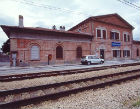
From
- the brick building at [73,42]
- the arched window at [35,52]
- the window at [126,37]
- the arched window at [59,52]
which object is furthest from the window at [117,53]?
the arched window at [35,52]

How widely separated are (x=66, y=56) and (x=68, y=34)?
409 cm

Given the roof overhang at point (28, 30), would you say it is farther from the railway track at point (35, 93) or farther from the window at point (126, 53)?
the window at point (126, 53)

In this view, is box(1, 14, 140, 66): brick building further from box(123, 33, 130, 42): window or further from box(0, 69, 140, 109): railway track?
box(0, 69, 140, 109): railway track

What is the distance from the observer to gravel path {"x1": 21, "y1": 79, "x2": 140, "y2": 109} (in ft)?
13.3

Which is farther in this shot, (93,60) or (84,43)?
(84,43)

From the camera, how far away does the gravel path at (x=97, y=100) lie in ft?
13.3

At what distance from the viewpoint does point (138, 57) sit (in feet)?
110

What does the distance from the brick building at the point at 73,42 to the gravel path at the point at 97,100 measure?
14154 millimetres

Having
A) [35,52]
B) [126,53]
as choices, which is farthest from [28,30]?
[126,53]

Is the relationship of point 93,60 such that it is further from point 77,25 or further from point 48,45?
point 77,25

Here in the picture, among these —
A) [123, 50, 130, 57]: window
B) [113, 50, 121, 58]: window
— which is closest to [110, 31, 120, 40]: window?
[113, 50, 121, 58]: window

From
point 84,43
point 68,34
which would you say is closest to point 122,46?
point 84,43

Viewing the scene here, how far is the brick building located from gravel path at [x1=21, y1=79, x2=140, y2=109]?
1415cm

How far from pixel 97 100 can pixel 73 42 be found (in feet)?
58.0
